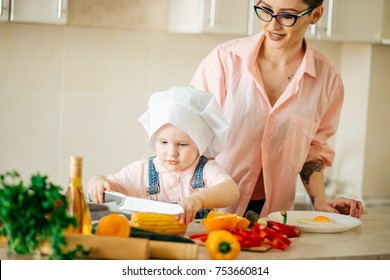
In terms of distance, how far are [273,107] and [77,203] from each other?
92 centimetres

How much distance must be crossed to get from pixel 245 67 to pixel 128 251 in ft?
3.19

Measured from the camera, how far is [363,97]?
331 centimetres

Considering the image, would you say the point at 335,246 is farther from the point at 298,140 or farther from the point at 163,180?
the point at 298,140

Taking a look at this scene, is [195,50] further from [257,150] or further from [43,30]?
[257,150]

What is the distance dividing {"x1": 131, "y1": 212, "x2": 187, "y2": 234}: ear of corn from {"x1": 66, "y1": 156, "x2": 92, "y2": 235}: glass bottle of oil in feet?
0.57

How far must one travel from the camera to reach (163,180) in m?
1.94

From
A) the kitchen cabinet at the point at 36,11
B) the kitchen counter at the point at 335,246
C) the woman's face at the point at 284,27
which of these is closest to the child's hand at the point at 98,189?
the kitchen counter at the point at 335,246

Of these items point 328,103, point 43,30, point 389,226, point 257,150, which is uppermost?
point 43,30

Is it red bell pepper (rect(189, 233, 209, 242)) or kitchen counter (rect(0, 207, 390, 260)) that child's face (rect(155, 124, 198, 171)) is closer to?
kitchen counter (rect(0, 207, 390, 260))

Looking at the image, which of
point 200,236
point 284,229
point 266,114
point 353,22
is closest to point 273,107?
point 266,114

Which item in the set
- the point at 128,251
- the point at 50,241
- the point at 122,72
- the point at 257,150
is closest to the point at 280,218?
the point at 257,150

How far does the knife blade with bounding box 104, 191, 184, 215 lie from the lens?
156 cm

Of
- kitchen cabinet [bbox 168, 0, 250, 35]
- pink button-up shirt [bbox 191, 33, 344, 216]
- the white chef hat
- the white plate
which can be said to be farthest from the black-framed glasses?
kitchen cabinet [bbox 168, 0, 250, 35]

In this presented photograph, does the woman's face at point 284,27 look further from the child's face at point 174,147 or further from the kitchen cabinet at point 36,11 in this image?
the kitchen cabinet at point 36,11
